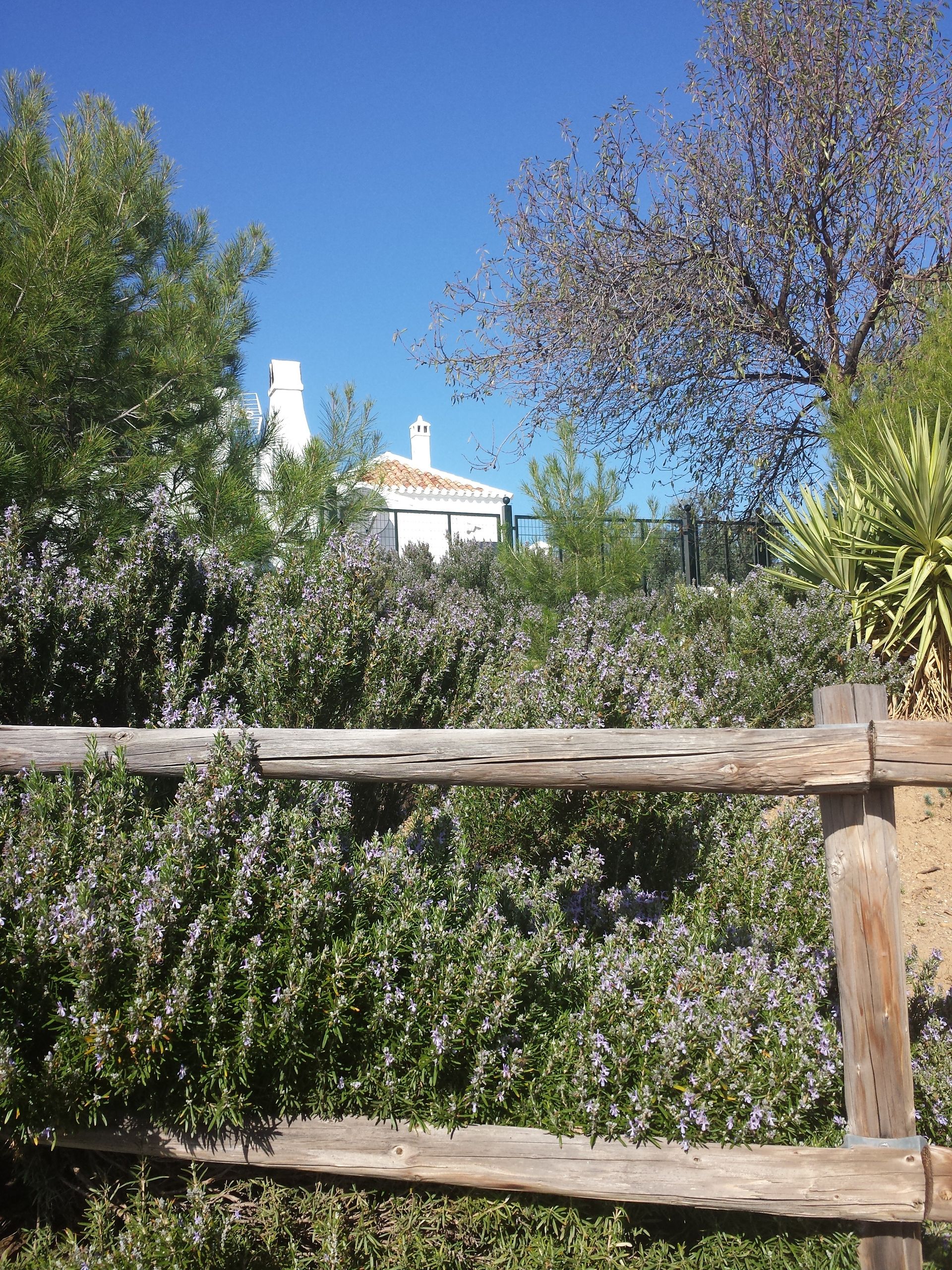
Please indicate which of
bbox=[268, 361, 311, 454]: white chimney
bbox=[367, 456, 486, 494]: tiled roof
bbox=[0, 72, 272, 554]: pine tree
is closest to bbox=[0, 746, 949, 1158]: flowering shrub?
bbox=[0, 72, 272, 554]: pine tree

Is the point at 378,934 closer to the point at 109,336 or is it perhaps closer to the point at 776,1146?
the point at 776,1146

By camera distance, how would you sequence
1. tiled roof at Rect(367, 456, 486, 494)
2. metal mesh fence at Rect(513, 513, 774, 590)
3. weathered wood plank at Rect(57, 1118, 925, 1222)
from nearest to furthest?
weathered wood plank at Rect(57, 1118, 925, 1222)
metal mesh fence at Rect(513, 513, 774, 590)
tiled roof at Rect(367, 456, 486, 494)

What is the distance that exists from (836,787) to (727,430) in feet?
28.8

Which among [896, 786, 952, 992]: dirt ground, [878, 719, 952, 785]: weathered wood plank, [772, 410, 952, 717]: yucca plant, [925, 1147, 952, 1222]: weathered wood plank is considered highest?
[772, 410, 952, 717]: yucca plant

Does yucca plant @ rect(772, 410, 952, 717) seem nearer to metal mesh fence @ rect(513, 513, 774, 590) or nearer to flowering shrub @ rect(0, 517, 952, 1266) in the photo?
flowering shrub @ rect(0, 517, 952, 1266)

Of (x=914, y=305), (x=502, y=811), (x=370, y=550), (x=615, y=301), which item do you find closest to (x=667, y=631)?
(x=370, y=550)

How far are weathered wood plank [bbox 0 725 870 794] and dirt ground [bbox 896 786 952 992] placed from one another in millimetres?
1804

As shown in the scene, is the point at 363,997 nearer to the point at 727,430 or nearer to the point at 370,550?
the point at 370,550

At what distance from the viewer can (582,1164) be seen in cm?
215

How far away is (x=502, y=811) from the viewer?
3.15 metres

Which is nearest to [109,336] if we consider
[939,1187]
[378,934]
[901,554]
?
[378,934]

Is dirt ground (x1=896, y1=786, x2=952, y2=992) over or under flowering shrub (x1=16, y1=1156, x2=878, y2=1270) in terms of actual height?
over

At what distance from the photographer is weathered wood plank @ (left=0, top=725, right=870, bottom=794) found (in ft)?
7.00

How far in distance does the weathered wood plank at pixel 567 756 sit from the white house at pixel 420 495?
A: 1147 cm
